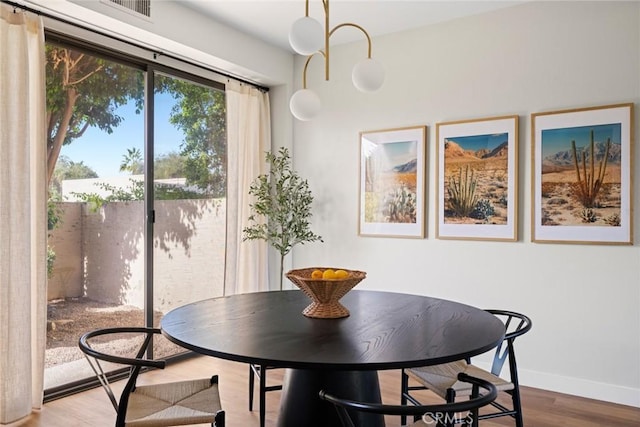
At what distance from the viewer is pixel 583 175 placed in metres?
3.21

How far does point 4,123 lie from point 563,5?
3.67m

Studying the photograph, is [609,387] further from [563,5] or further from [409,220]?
[563,5]

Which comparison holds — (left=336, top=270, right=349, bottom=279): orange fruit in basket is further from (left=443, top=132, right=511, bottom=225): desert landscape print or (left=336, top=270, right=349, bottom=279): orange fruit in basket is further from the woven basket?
(left=443, top=132, right=511, bottom=225): desert landscape print

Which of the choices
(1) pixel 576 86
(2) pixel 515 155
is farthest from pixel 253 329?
(1) pixel 576 86

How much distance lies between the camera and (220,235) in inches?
167

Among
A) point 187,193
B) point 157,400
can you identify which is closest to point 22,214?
point 187,193

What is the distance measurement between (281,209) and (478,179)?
1.69 metres

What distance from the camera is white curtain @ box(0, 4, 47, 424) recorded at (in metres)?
2.66

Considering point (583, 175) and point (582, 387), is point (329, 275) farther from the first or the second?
point (582, 387)

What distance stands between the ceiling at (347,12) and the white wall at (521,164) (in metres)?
0.12

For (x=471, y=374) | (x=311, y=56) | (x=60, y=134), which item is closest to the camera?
(x=471, y=374)

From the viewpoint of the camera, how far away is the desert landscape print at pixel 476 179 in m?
3.51

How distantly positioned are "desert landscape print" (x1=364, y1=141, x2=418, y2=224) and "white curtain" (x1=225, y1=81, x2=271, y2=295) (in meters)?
1.07

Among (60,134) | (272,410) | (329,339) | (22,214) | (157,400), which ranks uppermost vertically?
(60,134)
